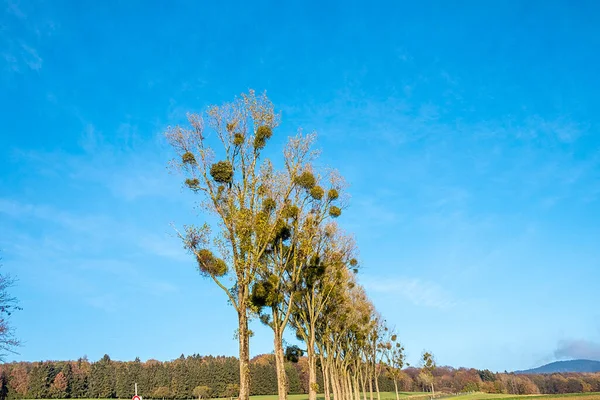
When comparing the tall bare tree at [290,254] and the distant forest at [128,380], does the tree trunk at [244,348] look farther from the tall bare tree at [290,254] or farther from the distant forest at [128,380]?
the distant forest at [128,380]

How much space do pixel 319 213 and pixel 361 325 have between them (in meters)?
27.4

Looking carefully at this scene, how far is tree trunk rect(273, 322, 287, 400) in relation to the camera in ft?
81.4

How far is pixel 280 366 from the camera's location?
26344 millimetres

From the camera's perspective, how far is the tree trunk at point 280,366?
2480 cm

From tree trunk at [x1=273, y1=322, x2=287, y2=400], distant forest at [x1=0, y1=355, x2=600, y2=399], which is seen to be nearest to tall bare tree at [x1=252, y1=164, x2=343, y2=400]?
tree trunk at [x1=273, y1=322, x2=287, y2=400]

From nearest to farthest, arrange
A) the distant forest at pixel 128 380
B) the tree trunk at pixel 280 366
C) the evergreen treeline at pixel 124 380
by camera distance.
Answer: the tree trunk at pixel 280 366, the distant forest at pixel 128 380, the evergreen treeline at pixel 124 380

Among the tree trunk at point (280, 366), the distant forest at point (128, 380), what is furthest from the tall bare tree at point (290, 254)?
the distant forest at point (128, 380)

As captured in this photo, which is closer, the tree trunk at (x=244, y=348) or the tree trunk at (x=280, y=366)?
the tree trunk at (x=244, y=348)

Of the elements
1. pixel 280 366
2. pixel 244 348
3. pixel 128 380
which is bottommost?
pixel 280 366

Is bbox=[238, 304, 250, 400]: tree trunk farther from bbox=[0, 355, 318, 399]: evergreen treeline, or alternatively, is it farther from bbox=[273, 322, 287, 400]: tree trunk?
bbox=[0, 355, 318, 399]: evergreen treeline

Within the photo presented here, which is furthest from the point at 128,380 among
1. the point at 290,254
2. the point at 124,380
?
the point at 290,254

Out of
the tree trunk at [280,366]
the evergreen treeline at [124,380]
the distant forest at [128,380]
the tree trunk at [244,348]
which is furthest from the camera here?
the evergreen treeline at [124,380]

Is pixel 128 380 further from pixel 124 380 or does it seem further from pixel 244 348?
pixel 244 348

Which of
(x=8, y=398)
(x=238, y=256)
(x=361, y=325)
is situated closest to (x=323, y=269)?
(x=238, y=256)
